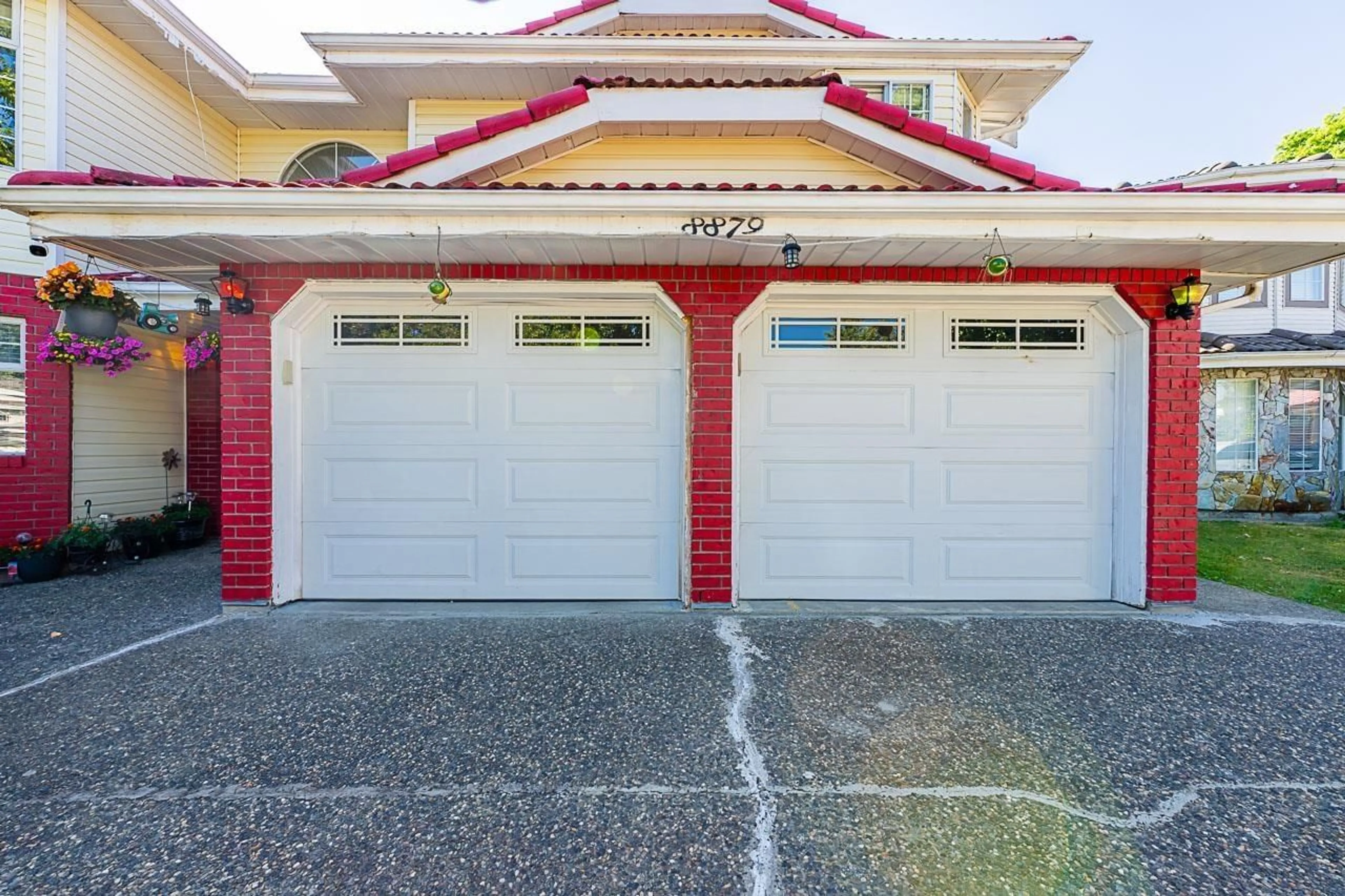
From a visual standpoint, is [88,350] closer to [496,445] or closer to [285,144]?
[285,144]

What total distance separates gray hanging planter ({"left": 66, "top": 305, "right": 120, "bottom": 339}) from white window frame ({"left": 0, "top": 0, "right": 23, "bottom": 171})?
190 centimetres

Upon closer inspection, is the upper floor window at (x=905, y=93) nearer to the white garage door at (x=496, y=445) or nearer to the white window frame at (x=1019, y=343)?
the white window frame at (x=1019, y=343)

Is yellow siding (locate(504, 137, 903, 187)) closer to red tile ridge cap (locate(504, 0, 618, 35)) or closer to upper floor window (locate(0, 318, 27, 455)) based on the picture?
red tile ridge cap (locate(504, 0, 618, 35))

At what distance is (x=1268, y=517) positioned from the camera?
9.09 m

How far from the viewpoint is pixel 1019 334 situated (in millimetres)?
4547

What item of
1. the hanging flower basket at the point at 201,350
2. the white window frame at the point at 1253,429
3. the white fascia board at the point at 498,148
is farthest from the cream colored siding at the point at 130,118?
the white window frame at the point at 1253,429

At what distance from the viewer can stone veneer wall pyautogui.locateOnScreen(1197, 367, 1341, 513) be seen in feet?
29.8

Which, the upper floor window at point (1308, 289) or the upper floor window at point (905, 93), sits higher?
the upper floor window at point (905, 93)

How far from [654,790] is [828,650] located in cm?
174

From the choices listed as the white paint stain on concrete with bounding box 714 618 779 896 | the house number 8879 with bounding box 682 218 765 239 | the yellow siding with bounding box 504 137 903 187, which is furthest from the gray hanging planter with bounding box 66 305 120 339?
the white paint stain on concrete with bounding box 714 618 779 896

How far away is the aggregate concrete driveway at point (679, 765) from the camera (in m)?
1.89

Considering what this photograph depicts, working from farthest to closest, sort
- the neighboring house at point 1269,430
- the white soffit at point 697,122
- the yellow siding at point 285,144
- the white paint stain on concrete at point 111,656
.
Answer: the neighboring house at point 1269,430 < the yellow siding at point 285,144 < the white soffit at point 697,122 < the white paint stain on concrete at point 111,656

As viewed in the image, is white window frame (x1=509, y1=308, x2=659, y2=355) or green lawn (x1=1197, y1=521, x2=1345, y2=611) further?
green lawn (x1=1197, y1=521, x2=1345, y2=611)

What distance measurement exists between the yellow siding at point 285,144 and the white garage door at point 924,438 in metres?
6.20
